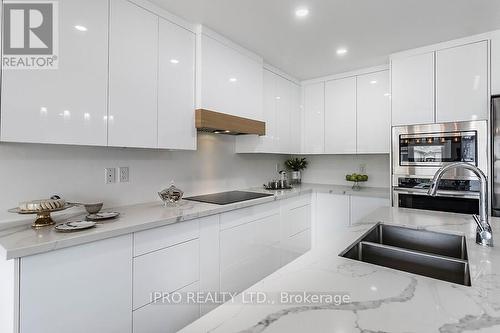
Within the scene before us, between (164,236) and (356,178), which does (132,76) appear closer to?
(164,236)

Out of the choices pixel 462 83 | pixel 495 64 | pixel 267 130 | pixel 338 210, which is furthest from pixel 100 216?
pixel 495 64

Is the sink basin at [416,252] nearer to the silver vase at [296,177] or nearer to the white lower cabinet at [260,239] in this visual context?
A: the white lower cabinet at [260,239]

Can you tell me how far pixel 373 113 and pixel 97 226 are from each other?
9.92 ft

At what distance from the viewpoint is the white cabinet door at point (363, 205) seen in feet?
9.27

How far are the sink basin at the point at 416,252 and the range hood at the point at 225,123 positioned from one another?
145 cm

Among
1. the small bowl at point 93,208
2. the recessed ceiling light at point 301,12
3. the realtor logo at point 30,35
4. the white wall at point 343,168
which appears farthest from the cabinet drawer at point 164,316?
the white wall at point 343,168

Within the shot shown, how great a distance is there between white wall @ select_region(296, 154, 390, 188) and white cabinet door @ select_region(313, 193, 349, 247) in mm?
647

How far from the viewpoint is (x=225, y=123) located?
2285mm

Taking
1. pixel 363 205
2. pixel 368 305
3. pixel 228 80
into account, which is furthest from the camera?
pixel 363 205

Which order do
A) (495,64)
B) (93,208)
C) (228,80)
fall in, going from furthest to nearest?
(228,80) → (495,64) → (93,208)

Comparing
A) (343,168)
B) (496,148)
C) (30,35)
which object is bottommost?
(343,168)

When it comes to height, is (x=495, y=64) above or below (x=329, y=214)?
above

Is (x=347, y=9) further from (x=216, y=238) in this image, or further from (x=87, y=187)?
(x=87, y=187)

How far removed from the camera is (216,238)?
6.42 feet
